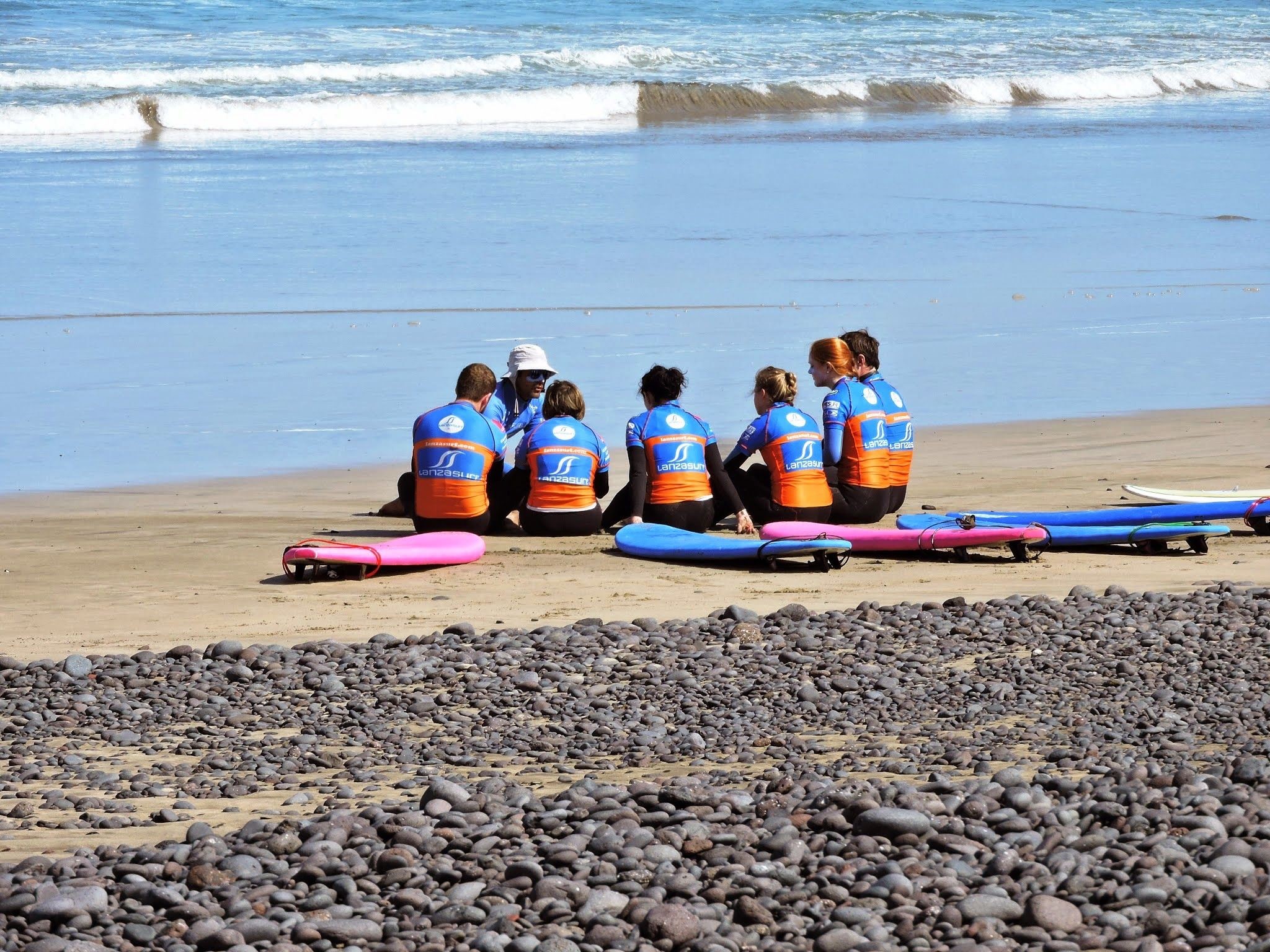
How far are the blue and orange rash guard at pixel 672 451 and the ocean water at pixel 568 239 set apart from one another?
264 cm

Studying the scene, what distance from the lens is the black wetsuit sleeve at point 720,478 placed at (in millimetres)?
10438

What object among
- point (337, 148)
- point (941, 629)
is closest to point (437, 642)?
point (941, 629)

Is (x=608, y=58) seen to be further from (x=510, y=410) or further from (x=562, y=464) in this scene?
(x=562, y=464)

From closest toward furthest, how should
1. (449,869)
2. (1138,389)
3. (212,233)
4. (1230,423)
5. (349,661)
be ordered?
(449,869) → (349,661) → (1230,423) → (1138,389) → (212,233)

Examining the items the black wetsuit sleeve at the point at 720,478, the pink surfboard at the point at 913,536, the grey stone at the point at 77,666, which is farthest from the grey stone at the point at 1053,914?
the black wetsuit sleeve at the point at 720,478

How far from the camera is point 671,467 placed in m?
10.4

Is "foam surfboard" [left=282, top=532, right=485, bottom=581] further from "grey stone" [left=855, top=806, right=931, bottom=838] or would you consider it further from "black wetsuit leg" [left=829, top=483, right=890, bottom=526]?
"grey stone" [left=855, top=806, right=931, bottom=838]

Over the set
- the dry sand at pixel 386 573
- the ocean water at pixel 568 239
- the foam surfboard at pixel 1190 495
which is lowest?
the dry sand at pixel 386 573

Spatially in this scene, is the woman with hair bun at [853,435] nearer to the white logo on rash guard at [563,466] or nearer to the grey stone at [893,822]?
the white logo on rash guard at [563,466]

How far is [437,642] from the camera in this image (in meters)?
7.63

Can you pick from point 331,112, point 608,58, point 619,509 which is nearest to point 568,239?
point 619,509

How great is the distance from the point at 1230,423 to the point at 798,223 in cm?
981

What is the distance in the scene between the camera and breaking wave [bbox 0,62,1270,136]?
37750 millimetres

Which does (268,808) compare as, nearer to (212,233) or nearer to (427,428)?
(427,428)
